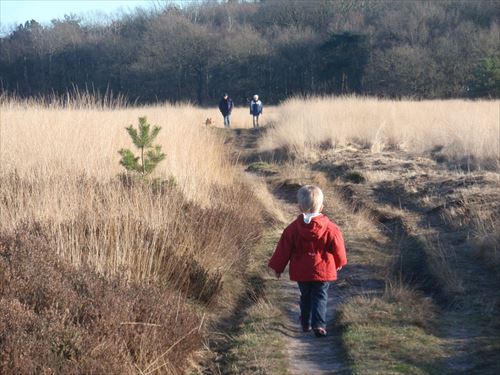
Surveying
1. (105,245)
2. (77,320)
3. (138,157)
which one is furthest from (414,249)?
(77,320)

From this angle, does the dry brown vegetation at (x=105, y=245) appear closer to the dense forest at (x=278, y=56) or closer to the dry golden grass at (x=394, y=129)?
the dry golden grass at (x=394, y=129)

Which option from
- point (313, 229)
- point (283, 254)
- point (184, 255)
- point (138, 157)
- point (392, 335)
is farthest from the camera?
point (138, 157)

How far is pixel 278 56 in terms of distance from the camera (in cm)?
5481

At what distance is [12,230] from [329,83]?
4665cm

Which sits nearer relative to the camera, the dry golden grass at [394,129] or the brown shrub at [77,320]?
the brown shrub at [77,320]

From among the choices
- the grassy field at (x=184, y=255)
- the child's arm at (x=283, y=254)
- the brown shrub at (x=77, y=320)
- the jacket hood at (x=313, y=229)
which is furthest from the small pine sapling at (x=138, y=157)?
the jacket hood at (x=313, y=229)

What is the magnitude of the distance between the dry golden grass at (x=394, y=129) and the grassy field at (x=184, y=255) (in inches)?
91.1

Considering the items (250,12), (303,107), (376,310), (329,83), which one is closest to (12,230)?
(376,310)

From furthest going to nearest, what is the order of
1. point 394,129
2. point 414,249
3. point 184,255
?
point 394,129 < point 414,249 < point 184,255

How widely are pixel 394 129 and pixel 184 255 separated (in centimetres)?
1411

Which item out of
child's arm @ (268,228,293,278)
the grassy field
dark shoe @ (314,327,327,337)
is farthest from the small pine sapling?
dark shoe @ (314,327,327,337)

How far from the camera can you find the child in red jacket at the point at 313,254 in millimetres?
5676

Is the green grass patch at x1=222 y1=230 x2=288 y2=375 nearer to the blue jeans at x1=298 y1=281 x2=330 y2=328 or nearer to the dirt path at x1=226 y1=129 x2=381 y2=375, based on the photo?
the dirt path at x1=226 y1=129 x2=381 y2=375

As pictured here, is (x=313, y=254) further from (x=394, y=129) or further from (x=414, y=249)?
(x=394, y=129)
